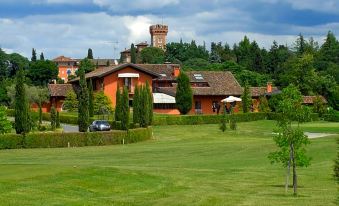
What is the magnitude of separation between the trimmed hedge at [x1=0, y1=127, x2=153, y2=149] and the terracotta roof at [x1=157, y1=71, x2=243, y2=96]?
38.7 metres

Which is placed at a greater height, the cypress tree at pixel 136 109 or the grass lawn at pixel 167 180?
the cypress tree at pixel 136 109

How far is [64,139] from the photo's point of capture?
5041 centimetres

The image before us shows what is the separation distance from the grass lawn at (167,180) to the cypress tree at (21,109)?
6954 mm

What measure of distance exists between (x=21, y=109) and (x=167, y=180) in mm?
27658

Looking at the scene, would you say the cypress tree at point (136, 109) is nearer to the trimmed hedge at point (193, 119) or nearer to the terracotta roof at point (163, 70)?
the trimmed hedge at point (193, 119)

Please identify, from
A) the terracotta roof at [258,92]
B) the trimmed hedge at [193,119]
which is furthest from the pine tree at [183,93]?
the terracotta roof at [258,92]

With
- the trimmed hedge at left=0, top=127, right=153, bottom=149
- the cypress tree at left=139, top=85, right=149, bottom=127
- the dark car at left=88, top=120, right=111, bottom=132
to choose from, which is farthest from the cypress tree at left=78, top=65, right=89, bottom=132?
the cypress tree at left=139, top=85, right=149, bottom=127

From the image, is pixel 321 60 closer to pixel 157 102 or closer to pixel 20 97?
pixel 157 102

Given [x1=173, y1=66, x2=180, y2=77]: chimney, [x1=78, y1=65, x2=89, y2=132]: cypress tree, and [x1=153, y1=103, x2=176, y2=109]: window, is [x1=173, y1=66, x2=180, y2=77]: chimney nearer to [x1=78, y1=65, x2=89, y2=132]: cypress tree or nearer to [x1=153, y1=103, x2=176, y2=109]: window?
[x1=153, y1=103, x2=176, y2=109]: window

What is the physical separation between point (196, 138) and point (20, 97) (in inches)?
679

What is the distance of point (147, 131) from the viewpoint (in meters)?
57.8

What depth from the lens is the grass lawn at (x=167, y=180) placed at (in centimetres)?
1994

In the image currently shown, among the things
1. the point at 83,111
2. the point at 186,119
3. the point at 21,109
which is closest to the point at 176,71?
the point at 186,119

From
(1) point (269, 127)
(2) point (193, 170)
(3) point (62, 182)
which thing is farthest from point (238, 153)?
(1) point (269, 127)
